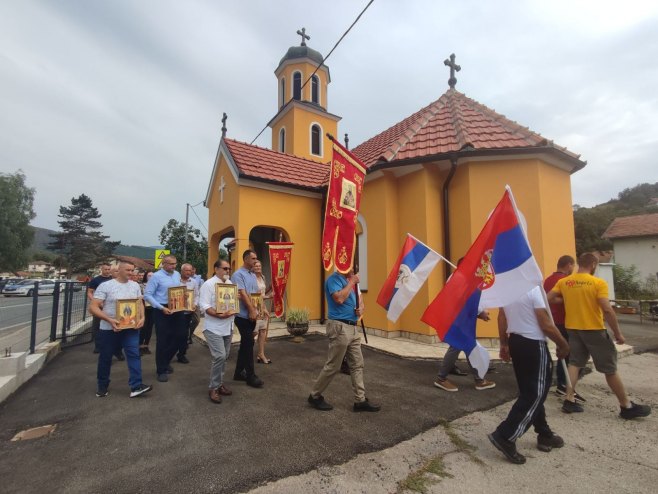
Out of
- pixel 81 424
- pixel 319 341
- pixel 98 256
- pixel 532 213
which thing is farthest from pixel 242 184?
pixel 98 256

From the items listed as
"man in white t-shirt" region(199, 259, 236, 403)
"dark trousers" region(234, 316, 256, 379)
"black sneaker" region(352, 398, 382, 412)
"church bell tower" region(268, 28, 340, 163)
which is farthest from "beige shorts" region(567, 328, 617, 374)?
"church bell tower" region(268, 28, 340, 163)

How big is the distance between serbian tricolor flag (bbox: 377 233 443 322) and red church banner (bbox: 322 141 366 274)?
125 centimetres

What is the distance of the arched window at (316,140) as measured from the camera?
17.6m

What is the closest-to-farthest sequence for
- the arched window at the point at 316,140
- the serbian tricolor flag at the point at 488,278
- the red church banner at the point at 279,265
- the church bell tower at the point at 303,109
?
the serbian tricolor flag at the point at 488,278
the red church banner at the point at 279,265
the church bell tower at the point at 303,109
the arched window at the point at 316,140

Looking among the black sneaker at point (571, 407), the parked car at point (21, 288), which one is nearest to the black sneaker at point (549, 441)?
the black sneaker at point (571, 407)

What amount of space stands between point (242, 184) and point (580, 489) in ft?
30.6

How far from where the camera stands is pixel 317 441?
3248 millimetres

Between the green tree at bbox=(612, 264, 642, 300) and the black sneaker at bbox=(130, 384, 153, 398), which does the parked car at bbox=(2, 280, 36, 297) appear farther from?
the green tree at bbox=(612, 264, 642, 300)

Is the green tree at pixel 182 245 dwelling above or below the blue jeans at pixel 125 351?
above

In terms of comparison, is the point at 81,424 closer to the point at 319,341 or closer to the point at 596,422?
the point at 319,341

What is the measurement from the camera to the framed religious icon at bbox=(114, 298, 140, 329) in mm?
4469

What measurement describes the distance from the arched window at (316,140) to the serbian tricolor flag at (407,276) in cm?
1362

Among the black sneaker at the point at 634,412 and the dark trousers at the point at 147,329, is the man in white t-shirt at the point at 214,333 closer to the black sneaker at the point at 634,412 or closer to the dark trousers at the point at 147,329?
the dark trousers at the point at 147,329

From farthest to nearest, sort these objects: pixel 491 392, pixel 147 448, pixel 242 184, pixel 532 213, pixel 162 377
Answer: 1. pixel 242 184
2. pixel 532 213
3. pixel 162 377
4. pixel 491 392
5. pixel 147 448
